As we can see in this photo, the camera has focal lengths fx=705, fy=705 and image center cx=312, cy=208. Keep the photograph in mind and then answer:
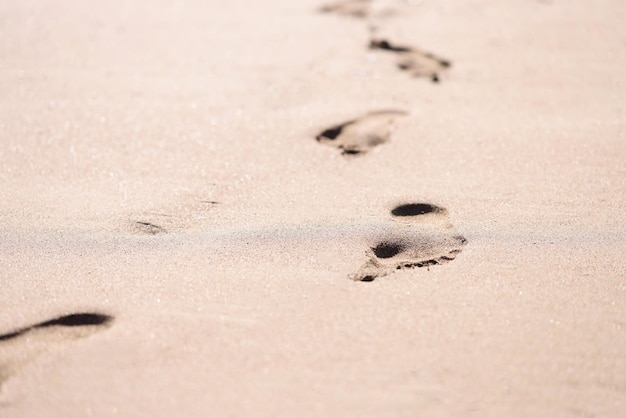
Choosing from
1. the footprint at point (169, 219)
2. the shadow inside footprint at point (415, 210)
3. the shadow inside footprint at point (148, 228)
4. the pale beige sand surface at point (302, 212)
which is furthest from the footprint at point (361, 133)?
the shadow inside footprint at point (148, 228)

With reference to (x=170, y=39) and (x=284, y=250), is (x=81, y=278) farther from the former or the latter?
(x=170, y=39)

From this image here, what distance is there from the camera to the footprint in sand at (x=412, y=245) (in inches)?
54.0

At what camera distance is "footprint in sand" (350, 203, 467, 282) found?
1370mm

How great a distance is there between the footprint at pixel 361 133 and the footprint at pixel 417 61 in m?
0.26

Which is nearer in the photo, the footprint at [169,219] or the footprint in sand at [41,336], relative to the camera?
the footprint in sand at [41,336]

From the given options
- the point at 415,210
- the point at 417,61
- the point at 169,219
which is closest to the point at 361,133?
the point at 415,210

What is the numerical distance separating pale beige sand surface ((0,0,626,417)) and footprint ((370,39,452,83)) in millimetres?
32

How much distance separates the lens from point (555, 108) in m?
1.91

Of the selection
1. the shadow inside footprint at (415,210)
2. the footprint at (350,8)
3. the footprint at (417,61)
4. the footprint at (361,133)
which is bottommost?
the shadow inside footprint at (415,210)

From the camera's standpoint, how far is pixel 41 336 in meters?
1.22

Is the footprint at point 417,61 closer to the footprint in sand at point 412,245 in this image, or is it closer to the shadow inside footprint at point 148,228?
the footprint in sand at point 412,245

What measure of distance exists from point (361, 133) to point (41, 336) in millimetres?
936

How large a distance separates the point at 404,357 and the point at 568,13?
1713mm

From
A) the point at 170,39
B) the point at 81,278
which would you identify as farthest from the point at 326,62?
the point at 81,278
